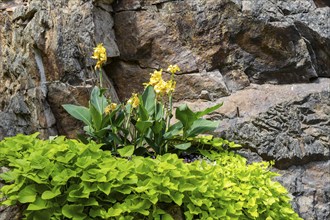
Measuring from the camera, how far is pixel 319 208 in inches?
167

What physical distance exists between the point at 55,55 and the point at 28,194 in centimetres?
208

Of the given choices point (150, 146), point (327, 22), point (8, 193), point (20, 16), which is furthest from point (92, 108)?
point (327, 22)

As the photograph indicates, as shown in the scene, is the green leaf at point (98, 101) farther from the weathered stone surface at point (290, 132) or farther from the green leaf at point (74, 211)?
the green leaf at point (74, 211)

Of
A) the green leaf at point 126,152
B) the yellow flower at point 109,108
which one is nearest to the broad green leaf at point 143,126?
the yellow flower at point 109,108

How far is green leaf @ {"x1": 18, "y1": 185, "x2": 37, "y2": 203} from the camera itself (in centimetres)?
266

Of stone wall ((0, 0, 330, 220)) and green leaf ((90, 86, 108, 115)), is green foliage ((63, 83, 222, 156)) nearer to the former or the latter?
green leaf ((90, 86, 108, 115))

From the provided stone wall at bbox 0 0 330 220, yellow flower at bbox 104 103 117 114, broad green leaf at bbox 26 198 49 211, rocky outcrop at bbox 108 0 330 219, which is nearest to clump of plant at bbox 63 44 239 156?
yellow flower at bbox 104 103 117 114

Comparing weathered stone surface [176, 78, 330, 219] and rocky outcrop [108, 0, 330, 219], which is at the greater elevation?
rocky outcrop [108, 0, 330, 219]

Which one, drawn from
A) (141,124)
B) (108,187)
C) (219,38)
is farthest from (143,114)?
(219,38)

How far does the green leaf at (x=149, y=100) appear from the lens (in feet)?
12.7

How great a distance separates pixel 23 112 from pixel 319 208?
121 inches

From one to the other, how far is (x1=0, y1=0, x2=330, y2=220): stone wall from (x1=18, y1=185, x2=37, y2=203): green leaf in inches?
73.0

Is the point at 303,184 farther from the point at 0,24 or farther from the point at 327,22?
the point at 0,24

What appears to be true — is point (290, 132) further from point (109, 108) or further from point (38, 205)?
point (38, 205)
